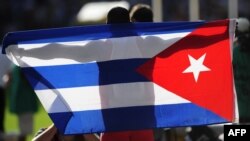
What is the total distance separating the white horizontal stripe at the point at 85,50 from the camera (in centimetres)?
810

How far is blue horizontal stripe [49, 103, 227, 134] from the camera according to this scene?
7.97m

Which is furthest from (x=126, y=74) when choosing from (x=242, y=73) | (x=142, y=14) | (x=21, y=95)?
(x=21, y=95)

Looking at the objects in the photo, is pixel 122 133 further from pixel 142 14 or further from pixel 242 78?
pixel 242 78

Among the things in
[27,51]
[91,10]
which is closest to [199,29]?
[27,51]

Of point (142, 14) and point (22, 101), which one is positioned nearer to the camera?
point (142, 14)

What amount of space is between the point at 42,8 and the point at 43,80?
2177cm

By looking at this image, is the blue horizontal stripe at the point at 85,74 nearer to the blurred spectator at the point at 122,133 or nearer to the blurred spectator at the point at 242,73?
the blurred spectator at the point at 122,133

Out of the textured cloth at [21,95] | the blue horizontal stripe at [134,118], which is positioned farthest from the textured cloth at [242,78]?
the textured cloth at [21,95]

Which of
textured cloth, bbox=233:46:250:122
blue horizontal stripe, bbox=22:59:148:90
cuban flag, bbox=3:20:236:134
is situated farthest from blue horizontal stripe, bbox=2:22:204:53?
textured cloth, bbox=233:46:250:122

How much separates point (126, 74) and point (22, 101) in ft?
22.6

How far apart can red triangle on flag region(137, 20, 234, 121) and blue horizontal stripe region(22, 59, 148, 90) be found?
0.32ft

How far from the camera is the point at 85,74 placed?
320 inches

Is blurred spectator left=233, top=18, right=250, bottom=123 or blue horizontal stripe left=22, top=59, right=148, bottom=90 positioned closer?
blue horizontal stripe left=22, top=59, right=148, bottom=90

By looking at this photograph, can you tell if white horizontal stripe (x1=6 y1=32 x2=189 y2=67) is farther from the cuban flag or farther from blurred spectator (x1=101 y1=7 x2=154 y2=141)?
blurred spectator (x1=101 y1=7 x2=154 y2=141)
